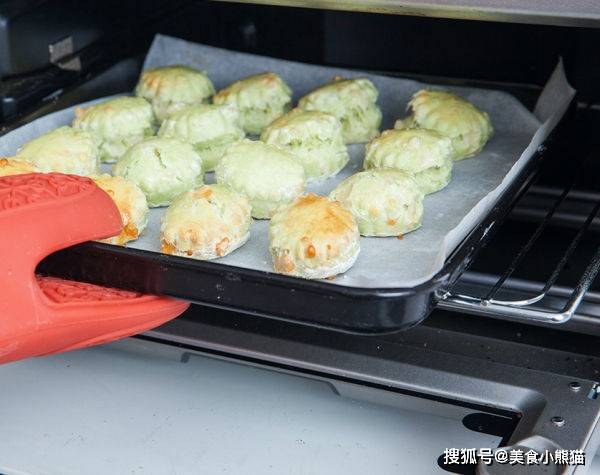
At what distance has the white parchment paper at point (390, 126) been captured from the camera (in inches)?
54.6

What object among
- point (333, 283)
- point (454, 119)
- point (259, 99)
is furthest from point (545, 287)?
point (259, 99)

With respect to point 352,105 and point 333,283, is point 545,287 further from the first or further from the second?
point 352,105

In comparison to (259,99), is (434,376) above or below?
below

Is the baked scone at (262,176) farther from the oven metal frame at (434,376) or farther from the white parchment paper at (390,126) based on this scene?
the oven metal frame at (434,376)

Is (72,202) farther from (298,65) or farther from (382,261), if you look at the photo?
(298,65)

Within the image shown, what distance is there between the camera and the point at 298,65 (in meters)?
1.96

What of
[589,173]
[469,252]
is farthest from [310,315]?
[589,173]

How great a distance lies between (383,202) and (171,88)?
0.62 meters

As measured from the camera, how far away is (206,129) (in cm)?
174

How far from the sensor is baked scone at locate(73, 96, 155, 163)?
69.8 inches

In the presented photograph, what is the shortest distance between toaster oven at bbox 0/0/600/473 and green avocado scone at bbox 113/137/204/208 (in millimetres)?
217

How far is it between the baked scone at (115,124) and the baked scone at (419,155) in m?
0.45

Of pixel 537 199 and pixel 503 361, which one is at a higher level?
pixel 537 199

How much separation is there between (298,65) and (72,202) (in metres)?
0.84
